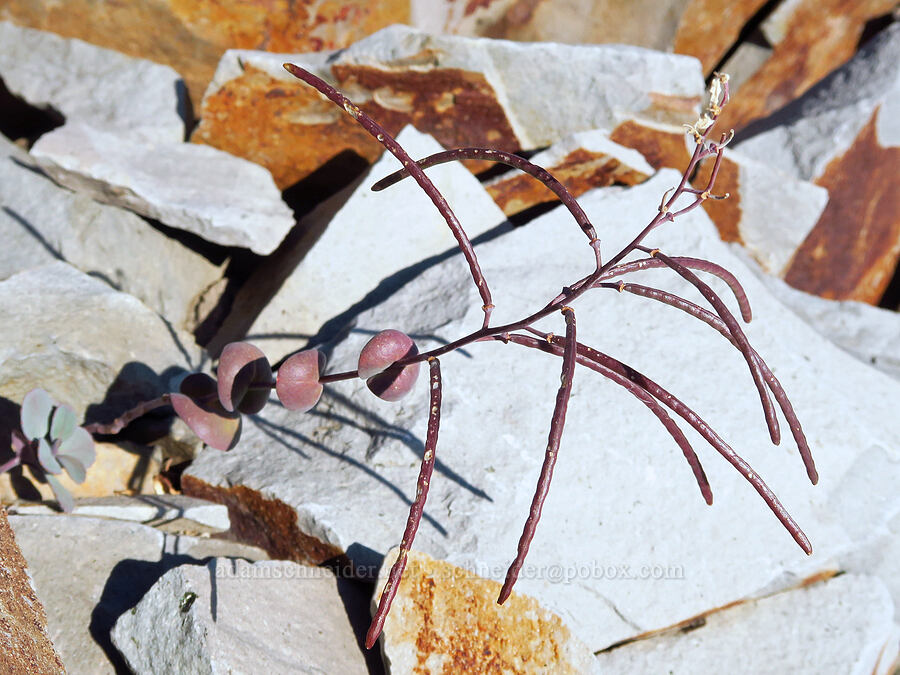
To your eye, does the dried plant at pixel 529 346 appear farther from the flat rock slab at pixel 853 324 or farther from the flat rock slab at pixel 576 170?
the flat rock slab at pixel 853 324

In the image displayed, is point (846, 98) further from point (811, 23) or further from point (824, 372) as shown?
point (824, 372)

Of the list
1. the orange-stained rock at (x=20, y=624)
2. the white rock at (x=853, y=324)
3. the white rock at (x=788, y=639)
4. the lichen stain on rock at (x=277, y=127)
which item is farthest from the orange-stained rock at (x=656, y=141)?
the orange-stained rock at (x=20, y=624)

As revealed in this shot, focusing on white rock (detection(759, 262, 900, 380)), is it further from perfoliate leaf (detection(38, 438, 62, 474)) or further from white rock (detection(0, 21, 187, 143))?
perfoliate leaf (detection(38, 438, 62, 474))

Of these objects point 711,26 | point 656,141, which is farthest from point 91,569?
point 711,26

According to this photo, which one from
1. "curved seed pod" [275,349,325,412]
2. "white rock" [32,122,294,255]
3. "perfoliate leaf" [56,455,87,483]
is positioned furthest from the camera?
"white rock" [32,122,294,255]

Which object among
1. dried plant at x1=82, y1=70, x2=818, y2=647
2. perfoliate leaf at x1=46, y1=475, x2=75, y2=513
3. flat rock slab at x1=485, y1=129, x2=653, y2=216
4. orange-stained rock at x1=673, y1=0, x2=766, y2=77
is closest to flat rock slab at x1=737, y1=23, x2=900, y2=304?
orange-stained rock at x1=673, y1=0, x2=766, y2=77
